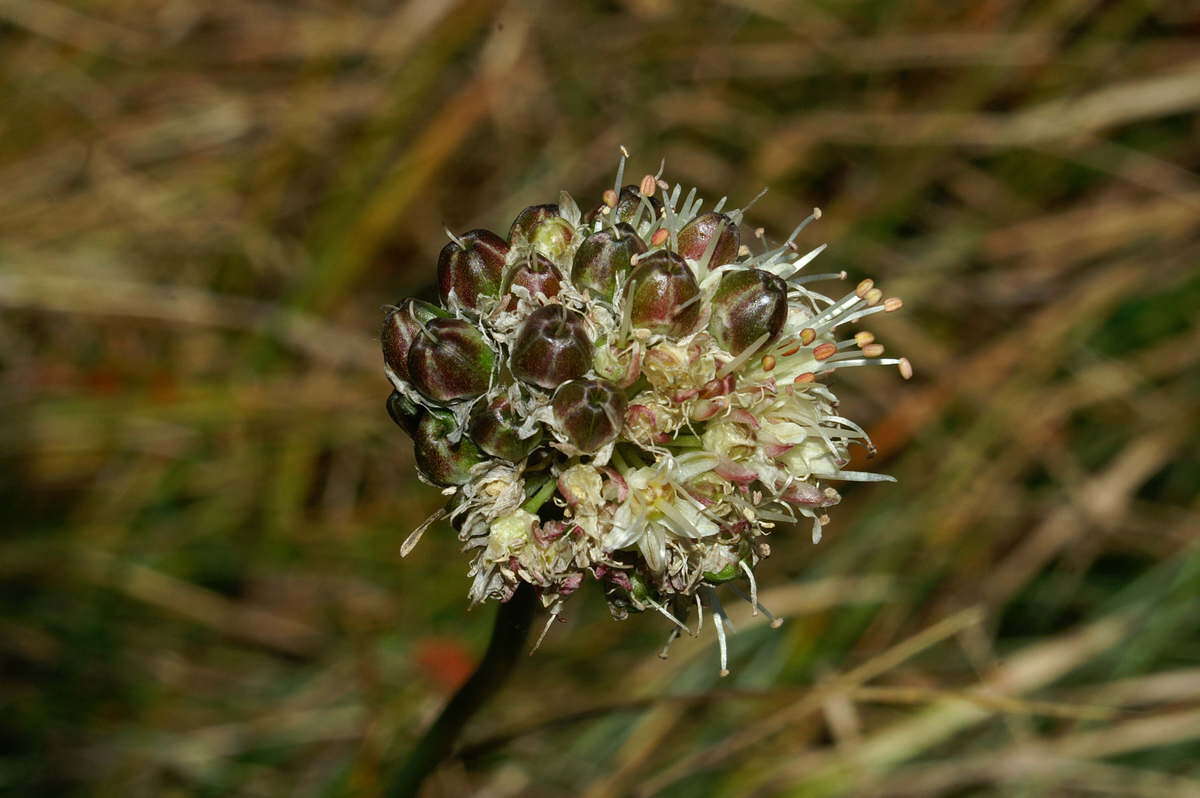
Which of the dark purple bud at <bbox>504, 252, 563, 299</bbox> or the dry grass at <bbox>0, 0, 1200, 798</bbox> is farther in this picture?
the dry grass at <bbox>0, 0, 1200, 798</bbox>

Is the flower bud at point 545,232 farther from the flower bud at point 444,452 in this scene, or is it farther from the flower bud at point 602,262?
the flower bud at point 444,452

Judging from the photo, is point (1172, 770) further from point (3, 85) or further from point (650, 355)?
point (3, 85)

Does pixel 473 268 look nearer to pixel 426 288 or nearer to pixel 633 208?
pixel 633 208

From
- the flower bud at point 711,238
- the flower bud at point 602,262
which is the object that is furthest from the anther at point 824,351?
the flower bud at point 602,262

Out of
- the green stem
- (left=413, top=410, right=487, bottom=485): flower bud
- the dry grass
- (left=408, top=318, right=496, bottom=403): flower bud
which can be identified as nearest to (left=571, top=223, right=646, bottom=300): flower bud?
(left=408, top=318, right=496, bottom=403): flower bud

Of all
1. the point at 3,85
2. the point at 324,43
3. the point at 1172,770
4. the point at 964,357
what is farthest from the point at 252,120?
the point at 1172,770

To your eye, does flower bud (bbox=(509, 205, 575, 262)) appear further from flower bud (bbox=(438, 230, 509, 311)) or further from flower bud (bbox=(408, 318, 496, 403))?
flower bud (bbox=(408, 318, 496, 403))
